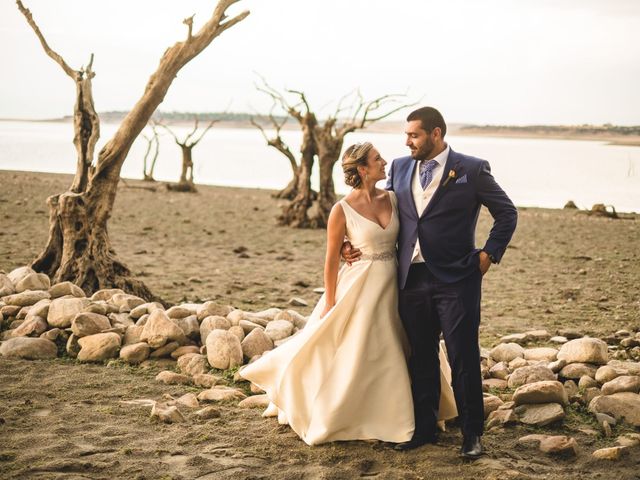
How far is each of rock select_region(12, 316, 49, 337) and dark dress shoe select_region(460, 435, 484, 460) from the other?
12.6ft

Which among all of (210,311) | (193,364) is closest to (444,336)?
(193,364)

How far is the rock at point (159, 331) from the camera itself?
6.25 m

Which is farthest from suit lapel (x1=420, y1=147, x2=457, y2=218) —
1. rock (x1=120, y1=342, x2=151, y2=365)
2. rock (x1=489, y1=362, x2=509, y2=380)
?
rock (x1=120, y1=342, x2=151, y2=365)

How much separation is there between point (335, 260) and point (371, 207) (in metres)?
0.38

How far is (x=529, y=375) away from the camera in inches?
222

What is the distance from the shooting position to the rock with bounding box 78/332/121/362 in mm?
6137

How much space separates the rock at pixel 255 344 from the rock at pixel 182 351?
1.32ft

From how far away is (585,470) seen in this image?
417 centimetres

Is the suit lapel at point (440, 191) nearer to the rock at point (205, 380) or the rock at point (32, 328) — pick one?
the rock at point (205, 380)

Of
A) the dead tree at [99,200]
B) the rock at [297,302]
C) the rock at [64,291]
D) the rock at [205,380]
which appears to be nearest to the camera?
the rock at [205,380]

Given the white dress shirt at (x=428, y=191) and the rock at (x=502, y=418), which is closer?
the white dress shirt at (x=428, y=191)

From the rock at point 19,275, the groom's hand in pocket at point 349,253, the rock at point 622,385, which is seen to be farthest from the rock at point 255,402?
the rock at point 19,275

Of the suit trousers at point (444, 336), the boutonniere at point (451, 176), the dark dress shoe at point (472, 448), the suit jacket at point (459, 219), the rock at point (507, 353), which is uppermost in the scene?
the boutonniere at point (451, 176)

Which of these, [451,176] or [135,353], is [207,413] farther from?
[451,176]
